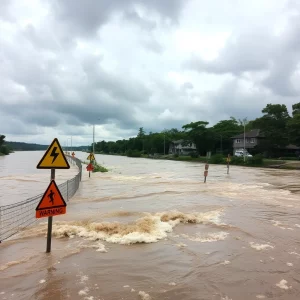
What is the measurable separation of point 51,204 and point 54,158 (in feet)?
3.26

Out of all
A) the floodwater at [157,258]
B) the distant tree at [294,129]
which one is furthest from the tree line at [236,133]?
the floodwater at [157,258]

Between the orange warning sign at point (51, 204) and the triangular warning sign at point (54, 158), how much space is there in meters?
0.35

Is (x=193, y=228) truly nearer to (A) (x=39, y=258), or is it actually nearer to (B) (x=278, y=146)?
(A) (x=39, y=258)

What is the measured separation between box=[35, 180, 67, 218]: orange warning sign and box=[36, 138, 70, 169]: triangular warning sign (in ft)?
1.16

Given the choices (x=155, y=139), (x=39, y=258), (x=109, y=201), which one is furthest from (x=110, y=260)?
(x=155, y=139)

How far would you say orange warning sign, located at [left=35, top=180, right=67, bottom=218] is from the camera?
21.7 feet

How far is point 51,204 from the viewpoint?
6785 millimetres

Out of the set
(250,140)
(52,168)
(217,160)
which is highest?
(250,140)

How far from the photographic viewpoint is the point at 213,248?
8094 millimetres

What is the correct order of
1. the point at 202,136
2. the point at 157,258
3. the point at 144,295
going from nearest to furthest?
1. the point at 144,295
2. the point at 157,258
3. the point at 202,136

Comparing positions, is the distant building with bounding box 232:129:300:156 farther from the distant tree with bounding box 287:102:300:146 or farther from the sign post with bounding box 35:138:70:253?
the sign post with bounding box 35:138:70:253

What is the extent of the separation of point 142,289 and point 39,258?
2847mm

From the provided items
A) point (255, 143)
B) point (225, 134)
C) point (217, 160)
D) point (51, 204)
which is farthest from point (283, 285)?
point (225, 134)

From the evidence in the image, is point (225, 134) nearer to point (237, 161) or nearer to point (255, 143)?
point (255, 143)
